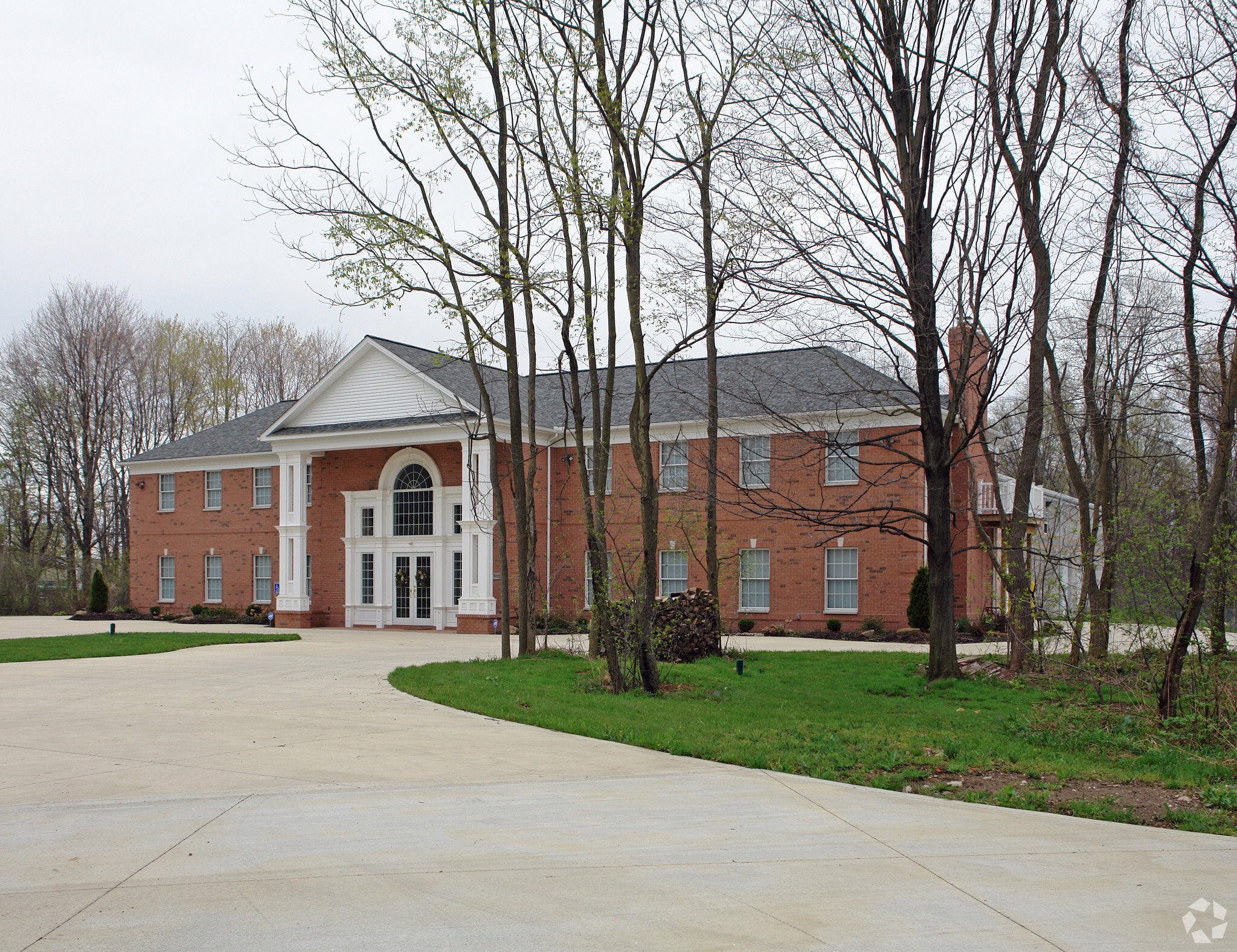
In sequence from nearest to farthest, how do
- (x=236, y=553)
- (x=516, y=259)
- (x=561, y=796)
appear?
(x=561, y=796)
(x=516, y=259)
(x=236, y=553)

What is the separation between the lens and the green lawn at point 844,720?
8.07m

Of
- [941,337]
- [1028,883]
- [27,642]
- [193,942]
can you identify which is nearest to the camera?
[193,942]

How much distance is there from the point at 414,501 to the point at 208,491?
30.5ft

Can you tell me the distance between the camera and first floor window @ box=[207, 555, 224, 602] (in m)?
34.0

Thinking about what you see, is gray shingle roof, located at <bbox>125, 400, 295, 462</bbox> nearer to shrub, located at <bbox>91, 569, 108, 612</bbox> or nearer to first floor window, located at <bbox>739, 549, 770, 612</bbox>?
shrub, located at <bbox>91, 569, 108, 612</bbox>

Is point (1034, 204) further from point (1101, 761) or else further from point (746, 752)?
point (746, 752)

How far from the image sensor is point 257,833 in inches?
232

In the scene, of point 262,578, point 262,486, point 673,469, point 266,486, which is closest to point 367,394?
point 266,486

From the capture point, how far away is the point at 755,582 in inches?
1033

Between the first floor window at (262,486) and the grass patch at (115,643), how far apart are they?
7880mm

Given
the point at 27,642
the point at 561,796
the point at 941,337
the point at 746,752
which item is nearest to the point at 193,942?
the point at 561,796

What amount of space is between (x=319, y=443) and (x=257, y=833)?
24.8 metres

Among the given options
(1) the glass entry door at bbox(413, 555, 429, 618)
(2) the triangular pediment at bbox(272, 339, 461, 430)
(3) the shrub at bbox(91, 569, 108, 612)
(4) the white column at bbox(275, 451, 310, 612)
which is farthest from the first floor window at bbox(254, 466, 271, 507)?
(3) the shrub at bbox(91, 569, 108, 612)

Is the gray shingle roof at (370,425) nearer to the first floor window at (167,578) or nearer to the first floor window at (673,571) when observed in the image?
the first floor window at (673,571)
